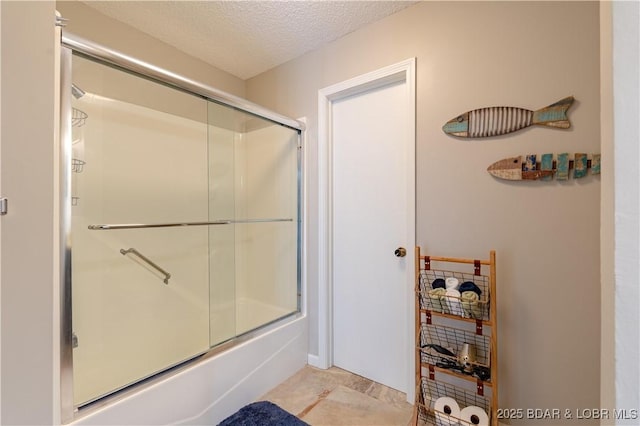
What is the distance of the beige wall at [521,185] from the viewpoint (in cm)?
128

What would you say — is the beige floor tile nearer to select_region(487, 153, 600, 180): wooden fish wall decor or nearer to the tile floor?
the tile floor

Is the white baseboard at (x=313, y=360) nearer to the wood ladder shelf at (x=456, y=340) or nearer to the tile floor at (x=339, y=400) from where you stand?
the tile floor at (x=339, y=400)

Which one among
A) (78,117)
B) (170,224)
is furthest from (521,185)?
(78,117)

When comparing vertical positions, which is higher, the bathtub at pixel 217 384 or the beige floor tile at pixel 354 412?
the bathtub at pixel 217 384

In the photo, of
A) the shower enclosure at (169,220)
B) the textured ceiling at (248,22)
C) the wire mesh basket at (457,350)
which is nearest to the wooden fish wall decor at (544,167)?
the wire mesh basket at (457,350)

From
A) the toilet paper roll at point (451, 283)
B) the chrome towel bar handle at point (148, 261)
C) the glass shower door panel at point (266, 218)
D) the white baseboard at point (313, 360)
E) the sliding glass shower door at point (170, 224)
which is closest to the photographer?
the toilet paper roll at point (451, 283)

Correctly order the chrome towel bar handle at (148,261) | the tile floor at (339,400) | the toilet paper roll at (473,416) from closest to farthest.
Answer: the toilet paper roll at (473,416) < the tile floor at (339,400) < the chrome towel bar handle at (148,261)

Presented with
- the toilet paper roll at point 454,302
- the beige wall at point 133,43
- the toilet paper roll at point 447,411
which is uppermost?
the beige wall at point 133,43

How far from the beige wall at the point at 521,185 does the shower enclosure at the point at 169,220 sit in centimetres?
110

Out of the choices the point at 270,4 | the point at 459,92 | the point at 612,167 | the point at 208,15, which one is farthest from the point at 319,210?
the point at 612,167

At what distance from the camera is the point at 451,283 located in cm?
150

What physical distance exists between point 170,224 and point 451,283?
182 centimetres

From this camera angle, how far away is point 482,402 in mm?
1523

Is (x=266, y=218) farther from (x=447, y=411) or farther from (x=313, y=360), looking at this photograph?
(x=447, y=411)
